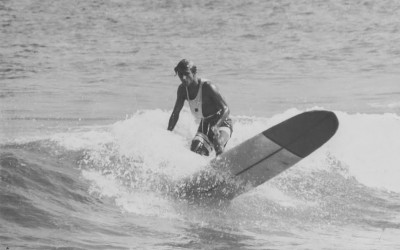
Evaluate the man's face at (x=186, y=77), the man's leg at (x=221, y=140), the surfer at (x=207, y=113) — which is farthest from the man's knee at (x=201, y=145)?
the man's face at (x=186, y=77)

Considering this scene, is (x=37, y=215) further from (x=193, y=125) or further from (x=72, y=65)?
(x=72, y=65)

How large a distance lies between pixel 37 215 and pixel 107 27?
87.0 ft

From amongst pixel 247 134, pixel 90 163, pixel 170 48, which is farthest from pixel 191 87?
pixel 170 48

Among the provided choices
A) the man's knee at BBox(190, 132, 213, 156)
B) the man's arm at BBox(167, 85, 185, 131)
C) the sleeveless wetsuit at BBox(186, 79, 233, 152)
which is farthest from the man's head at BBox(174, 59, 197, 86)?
the man's knee at BBox(190, 132, 213, 156)

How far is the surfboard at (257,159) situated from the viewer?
27.2 ft

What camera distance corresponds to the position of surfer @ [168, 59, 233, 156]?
29.6 feet

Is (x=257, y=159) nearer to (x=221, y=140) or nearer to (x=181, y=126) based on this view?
(x=221, y=140)

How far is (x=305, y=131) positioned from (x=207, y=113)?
1416 millimetres

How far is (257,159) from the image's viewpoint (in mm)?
8586

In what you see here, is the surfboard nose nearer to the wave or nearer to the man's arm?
the wave

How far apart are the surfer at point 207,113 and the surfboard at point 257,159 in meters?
0.42

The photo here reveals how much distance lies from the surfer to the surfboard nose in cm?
72

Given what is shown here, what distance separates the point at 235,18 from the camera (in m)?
35.2

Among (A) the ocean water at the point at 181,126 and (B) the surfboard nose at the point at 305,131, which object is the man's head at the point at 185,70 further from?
(B) the surfboard nose at the point at 305,131
